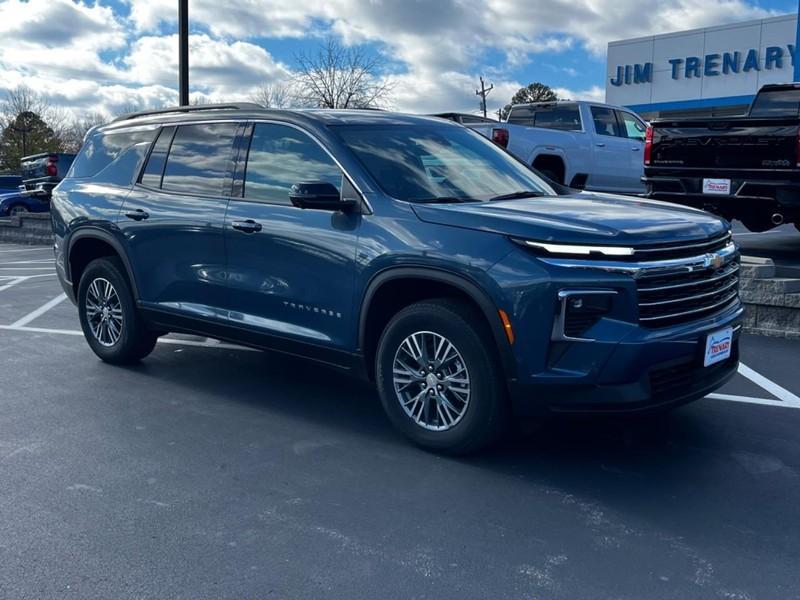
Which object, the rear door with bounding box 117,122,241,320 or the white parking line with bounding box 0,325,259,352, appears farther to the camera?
the white parking line with bounding box 0,325,259,352

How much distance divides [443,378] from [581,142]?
34.8ft

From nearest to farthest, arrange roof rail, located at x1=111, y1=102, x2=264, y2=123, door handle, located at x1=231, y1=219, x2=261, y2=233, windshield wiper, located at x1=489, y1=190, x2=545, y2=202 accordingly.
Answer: windshield wiper, located at x1=489, y1=190, x2=545, y2=202 → door handle, located at x1=231, y1=219, x2=261, y2=233 → roof rail, located at x1=111, y1=102, x2=264, y2=123

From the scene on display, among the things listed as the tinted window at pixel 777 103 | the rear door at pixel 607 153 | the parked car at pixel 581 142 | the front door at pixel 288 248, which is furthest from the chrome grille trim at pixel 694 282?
the rear door at pixel 607 153

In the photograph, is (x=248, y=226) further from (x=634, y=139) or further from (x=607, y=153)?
(x=634, y=139)

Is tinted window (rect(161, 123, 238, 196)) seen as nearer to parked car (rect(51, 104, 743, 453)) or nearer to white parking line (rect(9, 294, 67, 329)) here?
parked car (rect(51, 104, 743, 453))

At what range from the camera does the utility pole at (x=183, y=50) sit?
14.7m

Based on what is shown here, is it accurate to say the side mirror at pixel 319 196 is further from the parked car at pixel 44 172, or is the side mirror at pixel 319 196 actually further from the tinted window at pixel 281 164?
the parked car at pixel 44 172

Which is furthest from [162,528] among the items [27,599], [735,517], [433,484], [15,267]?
[15,267]

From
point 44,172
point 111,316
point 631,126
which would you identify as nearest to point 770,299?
point 111,316

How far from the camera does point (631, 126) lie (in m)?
15.3

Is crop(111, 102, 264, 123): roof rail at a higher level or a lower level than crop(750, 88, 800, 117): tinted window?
lower

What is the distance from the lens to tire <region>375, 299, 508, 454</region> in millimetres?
4398

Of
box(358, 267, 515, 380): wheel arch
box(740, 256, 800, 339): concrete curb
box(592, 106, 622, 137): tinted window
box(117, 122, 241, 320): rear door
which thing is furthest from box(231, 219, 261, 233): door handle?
box(592, 106, 622, 137): tinted window

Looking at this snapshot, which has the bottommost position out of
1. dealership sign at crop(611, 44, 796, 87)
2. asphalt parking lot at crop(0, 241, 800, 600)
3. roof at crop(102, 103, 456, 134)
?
asphalt parking lot at crop(0, 241, 800, 600)
